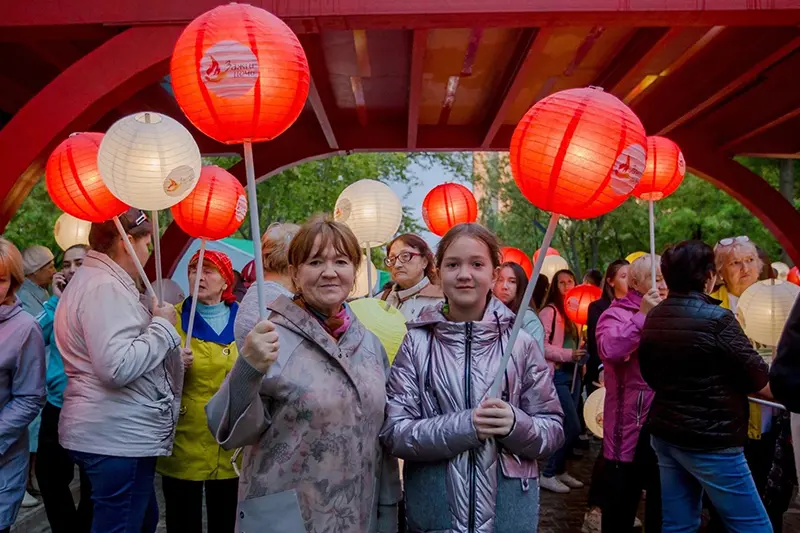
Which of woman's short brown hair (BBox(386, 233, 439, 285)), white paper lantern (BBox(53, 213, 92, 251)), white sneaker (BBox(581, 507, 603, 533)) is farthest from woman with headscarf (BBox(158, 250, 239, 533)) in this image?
white paper lantern (BBox(53, 213, 92, 251))

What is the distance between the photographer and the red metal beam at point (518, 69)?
6250 millimetres

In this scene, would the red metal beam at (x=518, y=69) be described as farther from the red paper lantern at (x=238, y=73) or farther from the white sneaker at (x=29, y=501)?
the white sneaker at (x=29, y=501)

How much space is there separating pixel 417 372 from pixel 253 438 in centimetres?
63

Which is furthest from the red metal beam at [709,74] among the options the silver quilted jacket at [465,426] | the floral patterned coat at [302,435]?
the floral patterned coat at [302,435]

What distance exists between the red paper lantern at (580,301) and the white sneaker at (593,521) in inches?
104

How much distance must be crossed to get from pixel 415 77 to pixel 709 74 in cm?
363

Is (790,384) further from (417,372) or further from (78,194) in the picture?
(78,194)

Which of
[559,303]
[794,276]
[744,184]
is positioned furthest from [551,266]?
[559,303]

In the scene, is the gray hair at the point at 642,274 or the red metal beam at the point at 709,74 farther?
the red metal beam at the point at 709,74

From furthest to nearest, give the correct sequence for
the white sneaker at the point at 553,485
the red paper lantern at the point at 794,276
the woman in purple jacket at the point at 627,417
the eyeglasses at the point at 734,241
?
1. the red paper lantern at the point at 794,276
2. the white sneaker at the point at 553,485
3. the eyeglasses at the point at 734,241
4. the woman in purple jacket at the point at 627,417

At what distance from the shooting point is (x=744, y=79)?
7.49 m

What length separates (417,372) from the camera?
2.48 metres

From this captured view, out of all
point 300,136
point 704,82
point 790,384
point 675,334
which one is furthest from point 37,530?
point 704,82

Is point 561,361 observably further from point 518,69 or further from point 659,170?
point 518,69
